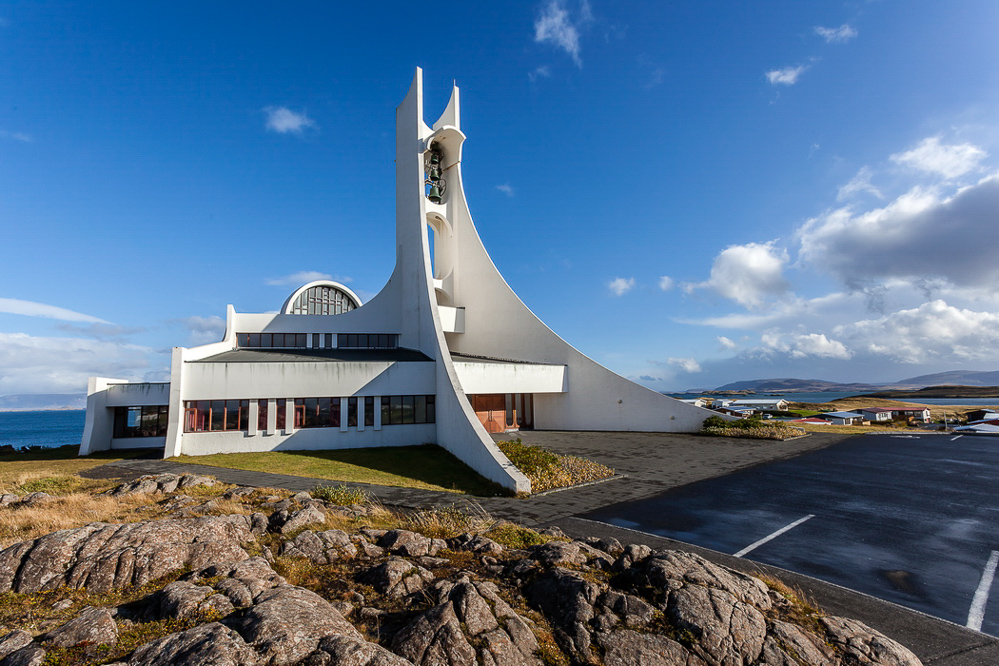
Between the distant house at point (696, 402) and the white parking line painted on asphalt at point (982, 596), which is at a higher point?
the distant house at point (696, 402)

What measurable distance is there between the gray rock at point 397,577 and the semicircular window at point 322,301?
3008 centimetres

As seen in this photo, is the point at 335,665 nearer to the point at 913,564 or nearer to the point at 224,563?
the point at 224,563

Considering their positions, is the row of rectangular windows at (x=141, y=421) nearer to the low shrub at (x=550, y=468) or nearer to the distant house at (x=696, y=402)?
the low shrub at (x=550, y=468)

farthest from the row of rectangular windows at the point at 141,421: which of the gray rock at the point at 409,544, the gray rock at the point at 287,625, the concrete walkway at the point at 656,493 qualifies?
the gray rock at the point at 287,625

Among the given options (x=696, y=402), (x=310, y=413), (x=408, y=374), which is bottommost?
(x=696, y=402)

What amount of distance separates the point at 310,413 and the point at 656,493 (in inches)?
600

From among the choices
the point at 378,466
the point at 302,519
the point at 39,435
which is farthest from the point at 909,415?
the point at 39,435

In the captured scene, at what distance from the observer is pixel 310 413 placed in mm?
20344

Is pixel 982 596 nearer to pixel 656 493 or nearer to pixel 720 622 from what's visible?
pixel 720 622

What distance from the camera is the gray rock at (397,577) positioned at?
16.1 feet

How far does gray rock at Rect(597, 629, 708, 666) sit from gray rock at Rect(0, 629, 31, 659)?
469 cm

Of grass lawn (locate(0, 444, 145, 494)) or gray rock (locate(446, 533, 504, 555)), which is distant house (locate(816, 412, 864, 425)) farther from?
grass lawn (locate(0, 444, 145, 494))

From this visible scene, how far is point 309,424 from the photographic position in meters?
20.3

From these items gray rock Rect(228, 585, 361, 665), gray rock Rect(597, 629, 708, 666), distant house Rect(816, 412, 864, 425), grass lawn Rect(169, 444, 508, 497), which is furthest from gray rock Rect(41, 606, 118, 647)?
distant house Rect(816, 412, 864, 425)
